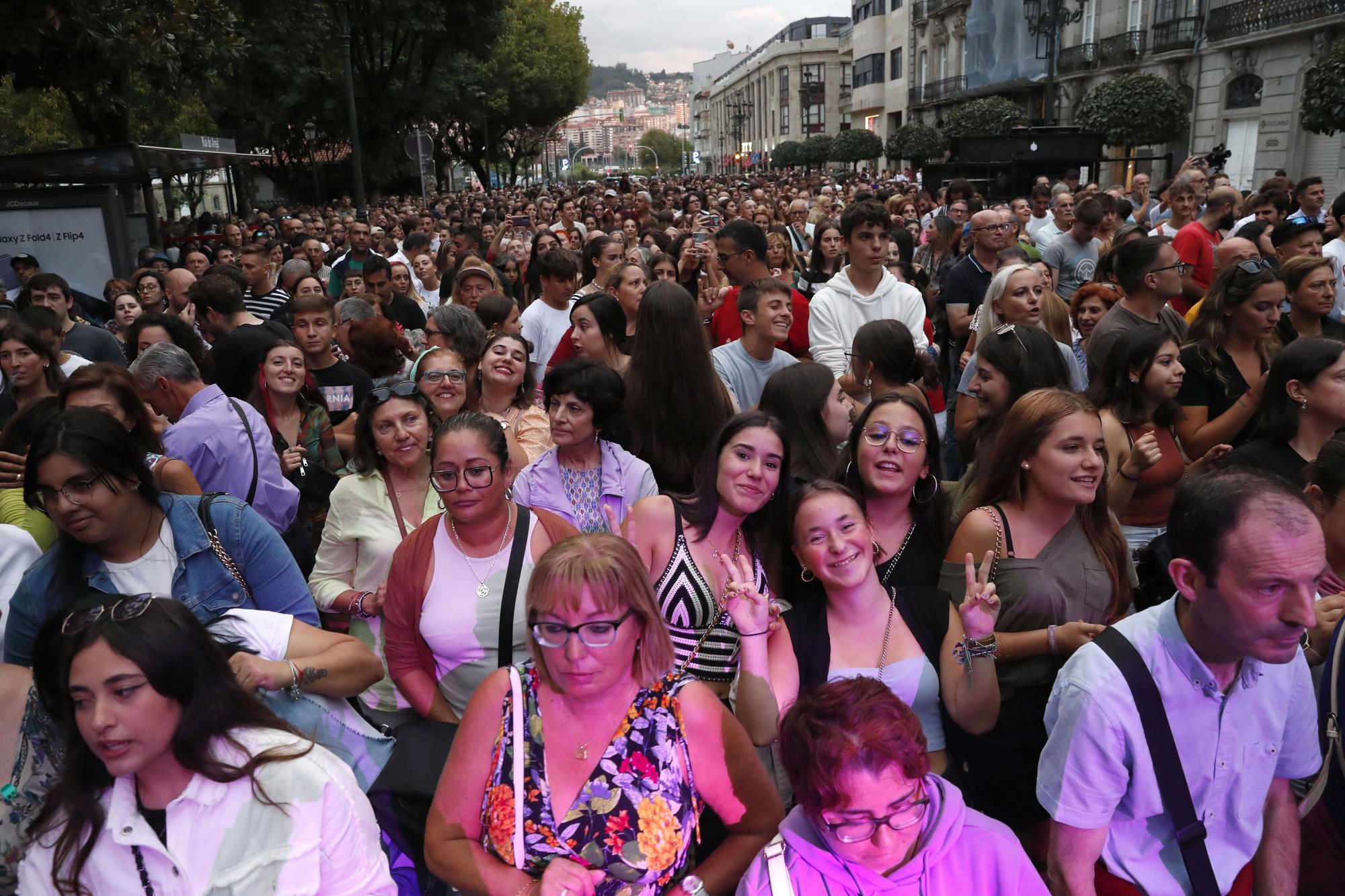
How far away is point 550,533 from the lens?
10.6ft

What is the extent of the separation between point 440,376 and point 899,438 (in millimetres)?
2404

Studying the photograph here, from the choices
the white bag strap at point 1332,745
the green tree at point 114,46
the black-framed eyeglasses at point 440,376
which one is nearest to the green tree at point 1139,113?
the green tree at point 114,46

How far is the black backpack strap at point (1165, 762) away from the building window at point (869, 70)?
7248 cm

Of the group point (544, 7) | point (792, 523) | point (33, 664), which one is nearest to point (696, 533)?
point (792, 523)

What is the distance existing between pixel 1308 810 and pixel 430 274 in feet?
27.5

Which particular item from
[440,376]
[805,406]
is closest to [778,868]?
[805,406]

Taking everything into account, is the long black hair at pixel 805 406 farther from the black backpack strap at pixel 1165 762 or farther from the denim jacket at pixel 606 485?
the black backpack strap at pixel 1165 762

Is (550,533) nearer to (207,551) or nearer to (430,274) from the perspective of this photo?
(207,551)

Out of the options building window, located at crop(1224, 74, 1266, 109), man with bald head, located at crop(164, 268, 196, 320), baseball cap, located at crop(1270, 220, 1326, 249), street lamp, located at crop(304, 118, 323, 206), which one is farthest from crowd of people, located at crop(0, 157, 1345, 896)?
street lamp, located at crop(304, 118, 323, 206)

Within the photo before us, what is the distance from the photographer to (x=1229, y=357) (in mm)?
4777

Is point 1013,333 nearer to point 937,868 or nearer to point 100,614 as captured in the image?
point 937,868

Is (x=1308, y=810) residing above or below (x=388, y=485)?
below

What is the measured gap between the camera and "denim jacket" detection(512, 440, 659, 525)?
12.7 feet

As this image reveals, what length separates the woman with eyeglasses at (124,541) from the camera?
267cm
